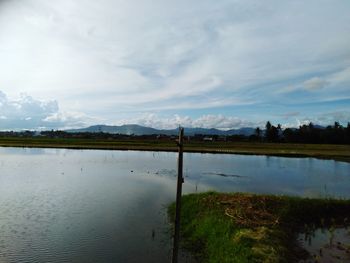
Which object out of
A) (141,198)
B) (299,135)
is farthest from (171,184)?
(299,135)

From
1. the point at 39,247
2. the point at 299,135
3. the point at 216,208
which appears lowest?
the point at 39,247

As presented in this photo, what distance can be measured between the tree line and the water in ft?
238

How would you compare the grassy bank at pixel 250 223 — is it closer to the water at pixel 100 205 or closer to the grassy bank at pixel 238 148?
the water at pixel 100 205

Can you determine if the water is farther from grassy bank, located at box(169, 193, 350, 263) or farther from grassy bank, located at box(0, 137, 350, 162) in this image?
grassy bank, located at box(0, 137, 350, 162)

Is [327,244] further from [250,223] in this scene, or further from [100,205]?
[100,205]

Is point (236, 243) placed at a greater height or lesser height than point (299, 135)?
lesser

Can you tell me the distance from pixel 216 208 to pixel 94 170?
75.1ft

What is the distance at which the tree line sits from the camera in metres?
105

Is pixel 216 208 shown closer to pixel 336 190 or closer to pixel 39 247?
pixel 39 247

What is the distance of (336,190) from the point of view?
27.5m

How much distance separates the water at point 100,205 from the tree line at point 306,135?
238ft

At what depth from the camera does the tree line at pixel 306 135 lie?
105 metres

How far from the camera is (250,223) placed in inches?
550

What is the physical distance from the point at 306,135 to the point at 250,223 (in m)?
101
